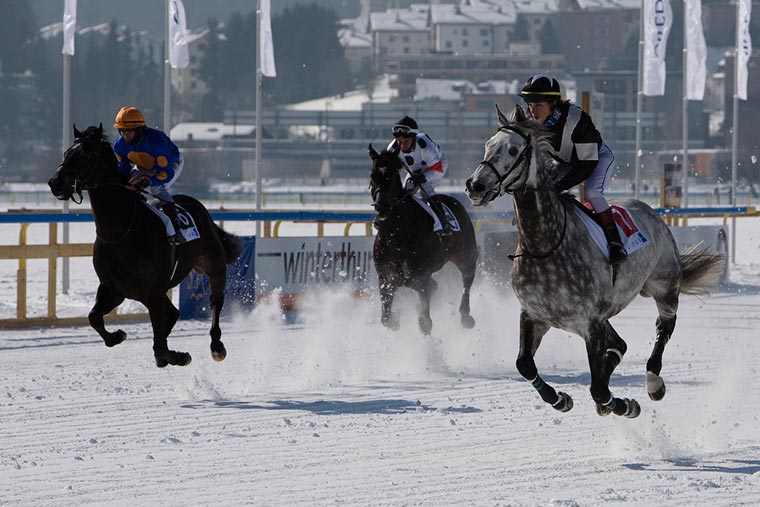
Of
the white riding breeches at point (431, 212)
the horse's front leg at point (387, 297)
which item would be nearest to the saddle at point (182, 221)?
the horse's front leg at point (387, 297)

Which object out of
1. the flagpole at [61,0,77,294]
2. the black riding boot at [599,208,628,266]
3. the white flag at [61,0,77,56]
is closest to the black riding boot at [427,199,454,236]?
the black riding boot at [599,208,628,266]

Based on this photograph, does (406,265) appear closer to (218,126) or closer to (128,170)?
(128,170)

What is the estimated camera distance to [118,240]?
1080 cm

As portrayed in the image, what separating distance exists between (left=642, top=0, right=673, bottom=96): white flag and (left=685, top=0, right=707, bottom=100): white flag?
1239 mm

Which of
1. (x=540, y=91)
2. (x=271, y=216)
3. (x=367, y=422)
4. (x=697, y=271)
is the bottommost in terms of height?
(x=367, y=422)

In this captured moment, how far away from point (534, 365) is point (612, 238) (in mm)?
1041

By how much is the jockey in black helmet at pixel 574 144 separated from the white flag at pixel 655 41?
762 inches

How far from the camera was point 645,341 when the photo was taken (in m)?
15.7

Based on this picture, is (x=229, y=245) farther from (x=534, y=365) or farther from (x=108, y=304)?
(x=534, y=365)

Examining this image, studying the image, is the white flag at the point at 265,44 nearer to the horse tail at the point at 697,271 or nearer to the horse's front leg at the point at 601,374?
the horse tail at the point at 697,271

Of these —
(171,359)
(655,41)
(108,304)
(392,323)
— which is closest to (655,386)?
(171,359)

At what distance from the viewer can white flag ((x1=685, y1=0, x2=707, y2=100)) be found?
29.9 metres

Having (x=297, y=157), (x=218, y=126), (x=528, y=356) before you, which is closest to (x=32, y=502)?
(x=528, y=356)

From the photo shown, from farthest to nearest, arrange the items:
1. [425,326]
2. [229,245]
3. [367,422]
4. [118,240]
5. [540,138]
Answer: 1. [425,326]
2. [229,245]
3. [118,240]
4. [367,422]
5. [540,138]
